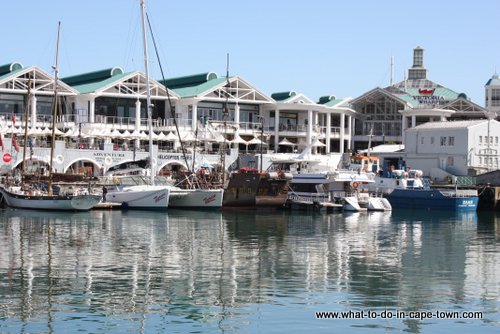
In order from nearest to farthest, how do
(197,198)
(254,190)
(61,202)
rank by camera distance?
(61,202), (197,198), (254,190)

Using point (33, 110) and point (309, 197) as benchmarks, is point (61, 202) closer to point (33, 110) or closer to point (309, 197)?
point (309, 197)

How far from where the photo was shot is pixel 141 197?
68.6m

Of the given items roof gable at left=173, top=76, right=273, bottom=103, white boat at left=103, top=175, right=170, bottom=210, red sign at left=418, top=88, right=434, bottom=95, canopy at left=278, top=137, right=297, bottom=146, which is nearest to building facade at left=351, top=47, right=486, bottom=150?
red sign at left=418, top=88, right=434, bottom=95

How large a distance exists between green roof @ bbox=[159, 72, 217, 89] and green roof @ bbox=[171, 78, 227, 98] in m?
1.16

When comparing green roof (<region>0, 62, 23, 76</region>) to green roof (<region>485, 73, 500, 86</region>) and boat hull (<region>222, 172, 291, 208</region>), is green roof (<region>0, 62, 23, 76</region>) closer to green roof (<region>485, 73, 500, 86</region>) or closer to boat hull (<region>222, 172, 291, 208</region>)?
boat hull (<region>222, 172, 291, 208</region>)

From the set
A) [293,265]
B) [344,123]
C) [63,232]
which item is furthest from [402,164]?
[293,265]

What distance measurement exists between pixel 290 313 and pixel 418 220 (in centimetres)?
3979

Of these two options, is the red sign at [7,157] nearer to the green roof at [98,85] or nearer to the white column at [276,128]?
the green roof at [98,85]

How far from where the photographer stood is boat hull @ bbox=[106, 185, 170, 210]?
68.3 meters

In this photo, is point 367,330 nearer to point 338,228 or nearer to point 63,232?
point 63,232

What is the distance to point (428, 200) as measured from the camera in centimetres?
7919

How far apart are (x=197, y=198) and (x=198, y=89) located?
27.6 metres

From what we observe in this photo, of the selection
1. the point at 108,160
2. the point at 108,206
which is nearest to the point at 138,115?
the point at 108,160

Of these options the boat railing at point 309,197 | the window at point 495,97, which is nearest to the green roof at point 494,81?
the window at point 495,97
